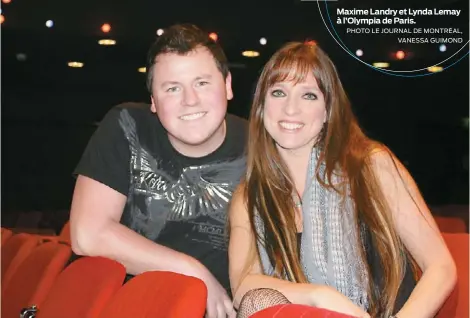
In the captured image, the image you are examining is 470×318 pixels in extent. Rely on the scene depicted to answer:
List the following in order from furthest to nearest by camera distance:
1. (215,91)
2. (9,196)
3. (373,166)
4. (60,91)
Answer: (9,196) < (60,91) < (215,91) < (373,166)

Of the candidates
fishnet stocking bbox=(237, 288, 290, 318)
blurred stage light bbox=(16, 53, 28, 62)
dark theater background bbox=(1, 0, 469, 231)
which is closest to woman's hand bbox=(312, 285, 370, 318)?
fishnet stocking bbox=(237, 288, 290, 318)

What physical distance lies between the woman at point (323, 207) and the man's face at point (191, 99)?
0.60ft

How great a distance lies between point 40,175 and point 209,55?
1.90m

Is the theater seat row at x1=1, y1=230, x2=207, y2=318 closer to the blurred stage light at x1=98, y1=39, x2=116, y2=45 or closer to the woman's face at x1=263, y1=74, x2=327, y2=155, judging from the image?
the woman's face at x1=263, y1=74, x2=327, y2=155

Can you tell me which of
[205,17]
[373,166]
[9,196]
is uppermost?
[205,17]

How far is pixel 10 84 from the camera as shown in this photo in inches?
153

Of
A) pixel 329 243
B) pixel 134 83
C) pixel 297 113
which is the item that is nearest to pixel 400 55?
pixel 297 113

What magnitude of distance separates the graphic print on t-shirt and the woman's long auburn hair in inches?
8.1

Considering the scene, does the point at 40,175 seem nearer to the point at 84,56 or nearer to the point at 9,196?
the point at 9,196

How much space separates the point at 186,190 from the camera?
7.75 feet

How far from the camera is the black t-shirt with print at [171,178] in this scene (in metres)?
2.34

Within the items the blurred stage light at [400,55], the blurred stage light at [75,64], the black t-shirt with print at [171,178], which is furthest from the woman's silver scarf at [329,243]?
the blurred stage light at [75,64]

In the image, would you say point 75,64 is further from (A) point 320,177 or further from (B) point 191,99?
(A) point 320,177

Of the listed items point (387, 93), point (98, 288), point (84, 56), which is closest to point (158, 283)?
point (98, 288)
